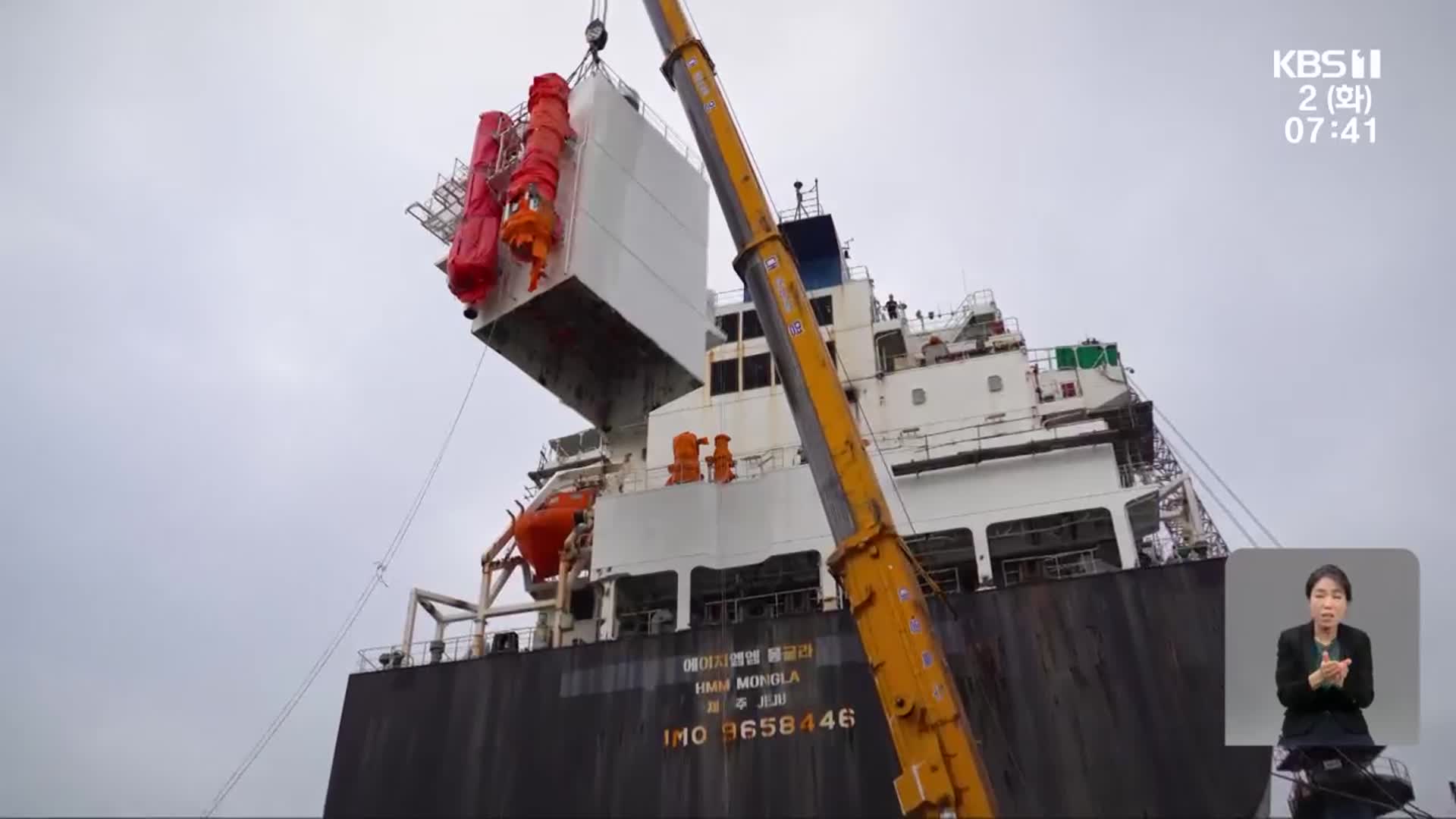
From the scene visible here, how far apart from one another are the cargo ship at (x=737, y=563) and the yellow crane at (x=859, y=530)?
441 cm

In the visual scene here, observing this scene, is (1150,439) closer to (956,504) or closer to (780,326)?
(956,504)

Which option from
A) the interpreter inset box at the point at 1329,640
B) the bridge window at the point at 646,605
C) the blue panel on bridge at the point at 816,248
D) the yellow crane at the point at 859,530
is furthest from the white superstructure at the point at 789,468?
the interpreter inset box at the point at 1329,640

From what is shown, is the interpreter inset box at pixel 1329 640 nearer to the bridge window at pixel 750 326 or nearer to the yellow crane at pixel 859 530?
the yellow crane at pixel 859 530

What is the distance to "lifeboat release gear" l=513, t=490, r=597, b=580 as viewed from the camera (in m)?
22.7

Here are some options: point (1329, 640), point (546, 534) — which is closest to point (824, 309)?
point (546, 534)

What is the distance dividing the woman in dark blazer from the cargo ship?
588 centimetres

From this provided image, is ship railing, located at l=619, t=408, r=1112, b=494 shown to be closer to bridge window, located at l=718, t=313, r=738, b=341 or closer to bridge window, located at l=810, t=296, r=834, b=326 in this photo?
bridge window, located at l=810, t=296, r=834, b=326

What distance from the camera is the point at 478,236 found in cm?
2064

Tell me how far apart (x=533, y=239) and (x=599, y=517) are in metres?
6.11

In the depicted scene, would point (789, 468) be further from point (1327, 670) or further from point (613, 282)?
point (1327, 670)

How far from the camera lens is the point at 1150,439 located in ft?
65.3

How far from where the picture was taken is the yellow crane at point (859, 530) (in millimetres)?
10719

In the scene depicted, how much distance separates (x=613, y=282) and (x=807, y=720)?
9.19 meters

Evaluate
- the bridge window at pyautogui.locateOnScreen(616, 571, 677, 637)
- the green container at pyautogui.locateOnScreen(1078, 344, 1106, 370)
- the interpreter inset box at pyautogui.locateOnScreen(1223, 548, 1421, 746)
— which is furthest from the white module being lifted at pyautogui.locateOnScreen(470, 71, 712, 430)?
the interpreter inset box at pyautogui.locateOnScreen(1223, 548, 1421, 746)
